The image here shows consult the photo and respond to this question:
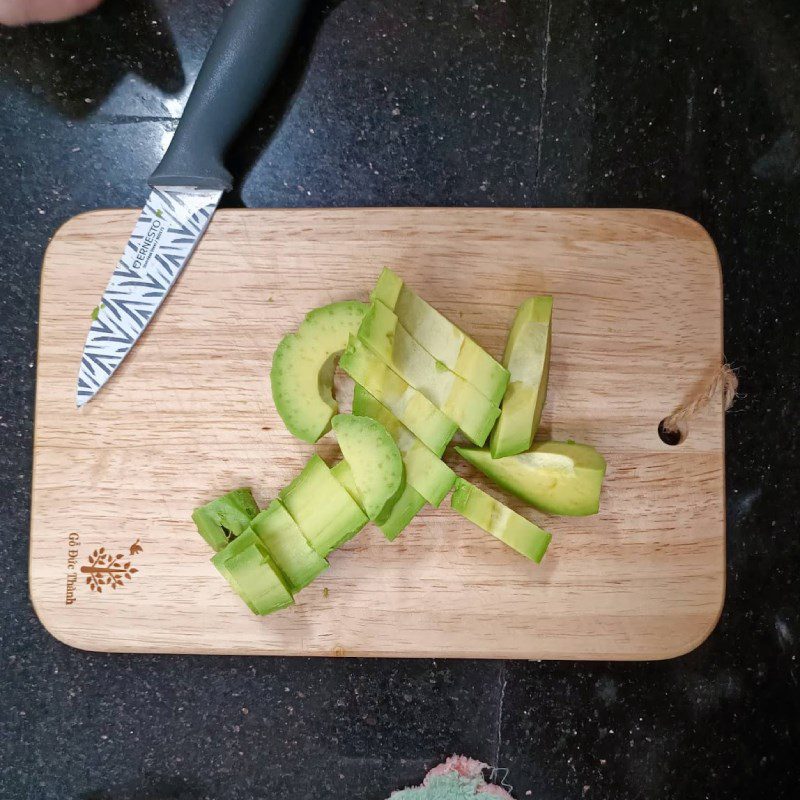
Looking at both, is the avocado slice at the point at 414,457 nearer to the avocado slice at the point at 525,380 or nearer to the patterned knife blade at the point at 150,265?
the avocado slice at the point at 525,380

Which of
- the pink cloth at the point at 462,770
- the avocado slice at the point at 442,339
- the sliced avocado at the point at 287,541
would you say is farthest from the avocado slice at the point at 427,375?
the pink cloth at the point at 462,770

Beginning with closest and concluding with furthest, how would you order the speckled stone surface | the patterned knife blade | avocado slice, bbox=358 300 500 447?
avocado slice, bbox=358 300 500 447
the patterned knife blade
the speckled stone surface

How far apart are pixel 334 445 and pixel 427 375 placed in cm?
22

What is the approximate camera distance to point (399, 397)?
3.91ft

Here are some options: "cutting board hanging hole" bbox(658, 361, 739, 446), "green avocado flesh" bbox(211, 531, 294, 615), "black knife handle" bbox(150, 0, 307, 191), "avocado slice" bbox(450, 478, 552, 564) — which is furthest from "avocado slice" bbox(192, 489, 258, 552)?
"cutting board hanging hole" bbox(658, 361, 739, 446)

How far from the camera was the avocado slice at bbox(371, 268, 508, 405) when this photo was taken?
1.15 meters

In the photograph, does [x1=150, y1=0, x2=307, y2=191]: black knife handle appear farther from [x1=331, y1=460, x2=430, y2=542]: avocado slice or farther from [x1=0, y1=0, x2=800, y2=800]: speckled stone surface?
[x1=331, y1=460, x2=430, y2=542]: avocado slice

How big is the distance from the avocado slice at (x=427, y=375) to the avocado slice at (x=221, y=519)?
37 cm

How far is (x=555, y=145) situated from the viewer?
1385mm

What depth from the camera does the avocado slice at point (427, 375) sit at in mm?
1136

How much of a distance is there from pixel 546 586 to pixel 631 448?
296mm

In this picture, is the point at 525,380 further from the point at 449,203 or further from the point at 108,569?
the point at 108,569

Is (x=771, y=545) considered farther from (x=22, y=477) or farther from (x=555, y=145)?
(x=22, y=477)

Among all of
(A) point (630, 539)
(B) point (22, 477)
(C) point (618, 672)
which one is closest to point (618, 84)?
(A) point (630, 539)
